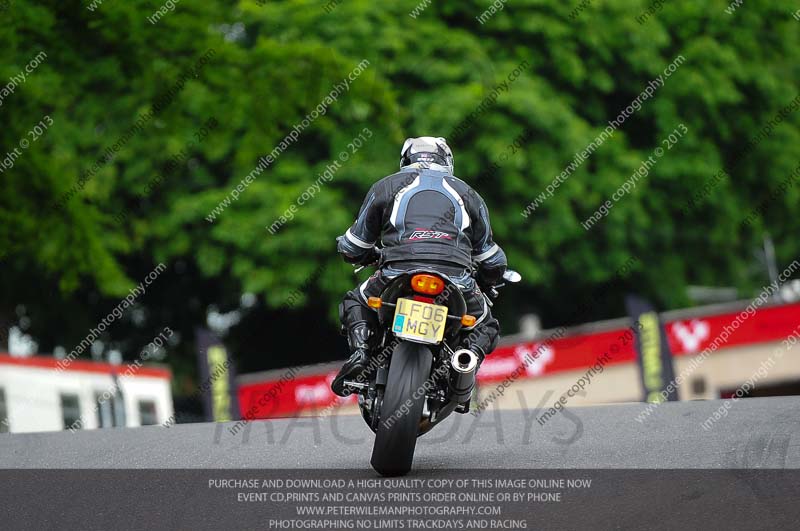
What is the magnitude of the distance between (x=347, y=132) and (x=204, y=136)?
248 inches

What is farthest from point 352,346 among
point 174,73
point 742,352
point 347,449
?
point 742,352

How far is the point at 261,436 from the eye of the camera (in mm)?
10602

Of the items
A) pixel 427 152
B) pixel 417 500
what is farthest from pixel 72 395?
pixel 417 500

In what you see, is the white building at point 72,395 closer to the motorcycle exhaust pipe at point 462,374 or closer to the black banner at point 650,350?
the black banner at point 650,350

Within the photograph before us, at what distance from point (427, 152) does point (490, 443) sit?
2.15m

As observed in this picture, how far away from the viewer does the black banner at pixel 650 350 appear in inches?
765

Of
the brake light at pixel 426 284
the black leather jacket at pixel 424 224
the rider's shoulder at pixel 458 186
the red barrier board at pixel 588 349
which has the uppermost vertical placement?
the red barrier board at pixel 588 349

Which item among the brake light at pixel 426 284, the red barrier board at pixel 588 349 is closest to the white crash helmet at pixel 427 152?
the brake light at pixel 426 284

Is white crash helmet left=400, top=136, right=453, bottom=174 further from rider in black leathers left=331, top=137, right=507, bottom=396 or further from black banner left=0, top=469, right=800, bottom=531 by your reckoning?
black banner left=0, top=469, right=800, bottom=531

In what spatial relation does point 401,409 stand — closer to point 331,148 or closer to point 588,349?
point 331,148

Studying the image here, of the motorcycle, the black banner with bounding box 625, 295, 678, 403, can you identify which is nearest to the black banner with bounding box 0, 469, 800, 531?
the motorcycle

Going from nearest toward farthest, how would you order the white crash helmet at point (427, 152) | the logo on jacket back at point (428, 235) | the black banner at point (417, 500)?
the black banner at point (417, 500), the logo on jacket back at point (428, 235), the white crash helmet at point (427, 152)

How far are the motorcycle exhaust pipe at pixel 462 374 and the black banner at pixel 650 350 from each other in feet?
36.7

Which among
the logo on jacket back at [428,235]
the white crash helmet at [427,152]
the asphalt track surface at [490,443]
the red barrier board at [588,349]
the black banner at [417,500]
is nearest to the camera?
the black banner at [417,500]
